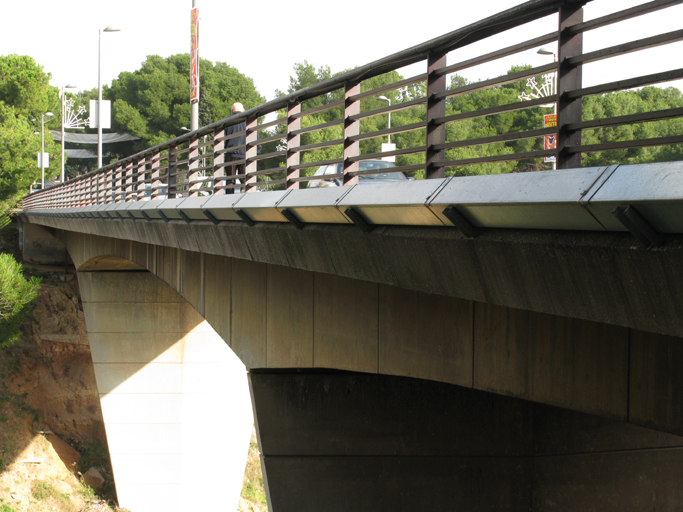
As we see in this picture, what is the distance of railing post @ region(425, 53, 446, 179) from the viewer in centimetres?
422

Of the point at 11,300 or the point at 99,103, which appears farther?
the point at 99,103

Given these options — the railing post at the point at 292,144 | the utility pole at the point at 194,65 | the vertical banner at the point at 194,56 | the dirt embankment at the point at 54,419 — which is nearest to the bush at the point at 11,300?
the dirt embankment at the point at 54,419

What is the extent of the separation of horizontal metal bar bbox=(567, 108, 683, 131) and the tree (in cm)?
3691

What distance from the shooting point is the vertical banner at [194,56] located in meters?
14.5

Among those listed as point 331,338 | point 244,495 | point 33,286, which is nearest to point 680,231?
point 331,338

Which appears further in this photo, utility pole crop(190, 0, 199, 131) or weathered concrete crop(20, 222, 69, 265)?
weathered concrete crop(20, 222, 69, 265)

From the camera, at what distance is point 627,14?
2.90m

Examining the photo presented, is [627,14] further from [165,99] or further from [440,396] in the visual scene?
[165,99]

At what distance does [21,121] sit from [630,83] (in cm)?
4319

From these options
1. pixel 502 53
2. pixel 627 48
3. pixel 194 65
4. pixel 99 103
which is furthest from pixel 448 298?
pixel 99 103

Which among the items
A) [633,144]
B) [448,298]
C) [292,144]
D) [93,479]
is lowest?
[93,479]

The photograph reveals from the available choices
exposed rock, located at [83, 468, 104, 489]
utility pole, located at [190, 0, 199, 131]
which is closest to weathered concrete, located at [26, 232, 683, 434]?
utility pole, located at [190, 0, 199, 131]

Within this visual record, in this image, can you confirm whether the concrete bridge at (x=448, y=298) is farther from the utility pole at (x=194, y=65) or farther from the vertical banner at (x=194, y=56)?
the vertical banner at (x=194, y=56)

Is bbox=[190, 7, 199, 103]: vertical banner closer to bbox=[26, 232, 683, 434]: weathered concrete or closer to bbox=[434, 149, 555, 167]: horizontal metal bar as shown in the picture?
bbox=[26, 232, 683, 434]: weathered concrete
